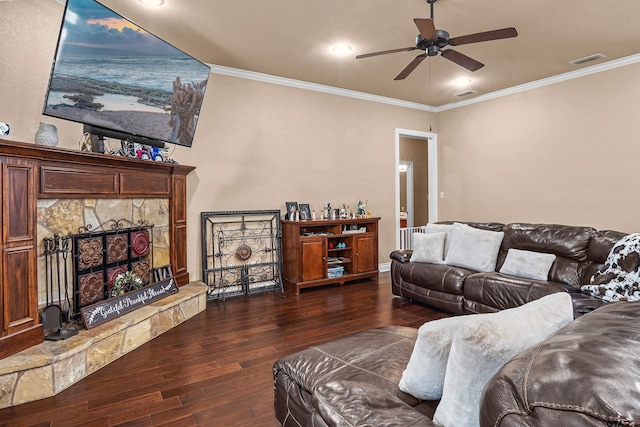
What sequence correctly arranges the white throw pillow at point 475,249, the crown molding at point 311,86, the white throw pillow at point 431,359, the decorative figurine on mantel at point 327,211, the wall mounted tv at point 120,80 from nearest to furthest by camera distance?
the white throw pillow at point 431,359, the wall mounted tv at point 120,80, the white throw pillow at point 475,249, the crown molding at point 311,86, the decorative figurine on mantel at point 327,211

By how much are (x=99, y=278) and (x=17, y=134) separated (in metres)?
1.32

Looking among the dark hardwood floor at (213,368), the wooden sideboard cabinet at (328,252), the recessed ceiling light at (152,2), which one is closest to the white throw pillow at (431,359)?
the dark hardwood floor at (213,368)

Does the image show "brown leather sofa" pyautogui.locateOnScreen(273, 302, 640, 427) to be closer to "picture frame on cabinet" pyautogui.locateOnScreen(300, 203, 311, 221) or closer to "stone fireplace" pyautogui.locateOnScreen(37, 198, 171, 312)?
"stone fireplace" pyautogui.locateOnScreen(37, 198, 171, 312)

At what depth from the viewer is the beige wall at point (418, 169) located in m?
8.40

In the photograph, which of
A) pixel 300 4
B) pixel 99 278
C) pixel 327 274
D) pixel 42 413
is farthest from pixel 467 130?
pixel 42 413

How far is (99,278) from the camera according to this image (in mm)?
3172

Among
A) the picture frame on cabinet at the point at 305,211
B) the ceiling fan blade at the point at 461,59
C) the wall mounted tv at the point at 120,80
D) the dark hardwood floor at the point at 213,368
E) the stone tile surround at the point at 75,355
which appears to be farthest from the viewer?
the picture frame on cabinet at the point at 305,211

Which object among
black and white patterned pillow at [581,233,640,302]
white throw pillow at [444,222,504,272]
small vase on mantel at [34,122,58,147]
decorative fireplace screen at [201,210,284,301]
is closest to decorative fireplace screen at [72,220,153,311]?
small vase on mantel at [34,122,58,147]

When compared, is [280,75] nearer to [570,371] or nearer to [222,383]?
[222,383]

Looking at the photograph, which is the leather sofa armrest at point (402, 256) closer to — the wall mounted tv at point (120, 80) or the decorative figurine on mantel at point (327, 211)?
the decorative figurine on mantel at point (327, 211)

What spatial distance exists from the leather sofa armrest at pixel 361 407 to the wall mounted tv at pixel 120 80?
9.57 feet

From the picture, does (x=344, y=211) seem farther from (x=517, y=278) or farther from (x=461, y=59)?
(x=461, y=59)

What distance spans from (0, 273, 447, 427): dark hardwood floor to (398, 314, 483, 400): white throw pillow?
43.1 inches

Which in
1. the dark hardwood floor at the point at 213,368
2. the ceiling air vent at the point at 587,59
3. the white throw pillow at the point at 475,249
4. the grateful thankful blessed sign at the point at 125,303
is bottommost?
the dark hardwood floor at the point at 213,368
